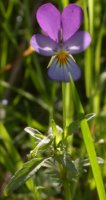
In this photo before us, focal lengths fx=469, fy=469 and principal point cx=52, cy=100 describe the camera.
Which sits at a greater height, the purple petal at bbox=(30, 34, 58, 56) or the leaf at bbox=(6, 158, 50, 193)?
the purple petal at bbox=(30, 34, 58, 56)

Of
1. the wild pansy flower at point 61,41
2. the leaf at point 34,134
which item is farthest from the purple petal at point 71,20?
the leaf at point 34,134

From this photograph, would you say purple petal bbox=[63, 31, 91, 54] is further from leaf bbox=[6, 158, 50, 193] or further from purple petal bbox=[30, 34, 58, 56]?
leaf bbox=[6, 158, 50, 193]

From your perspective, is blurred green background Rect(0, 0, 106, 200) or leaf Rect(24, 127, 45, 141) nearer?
leaf Rect(24, 127, 45, 141)

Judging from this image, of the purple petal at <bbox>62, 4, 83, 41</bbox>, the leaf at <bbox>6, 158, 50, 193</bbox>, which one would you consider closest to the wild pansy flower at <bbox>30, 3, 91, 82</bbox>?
the purple petal at <bbox>62, 4, 83, 41</bbox>

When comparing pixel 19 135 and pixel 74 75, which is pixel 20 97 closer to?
pixel 19 135

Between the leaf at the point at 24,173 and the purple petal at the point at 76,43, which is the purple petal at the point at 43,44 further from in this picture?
the leaf at the point at 24,173

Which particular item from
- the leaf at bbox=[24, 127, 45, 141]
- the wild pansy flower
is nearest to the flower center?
the wild pansy flower

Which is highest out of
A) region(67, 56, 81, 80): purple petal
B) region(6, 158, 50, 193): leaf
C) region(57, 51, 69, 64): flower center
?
region(57, 51, 69, 64): flower center
